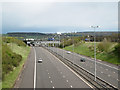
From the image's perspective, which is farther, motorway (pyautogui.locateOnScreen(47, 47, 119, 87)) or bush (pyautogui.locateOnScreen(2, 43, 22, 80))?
bush (pyautogui.locateOnScreen(2, 43, 22, 80))

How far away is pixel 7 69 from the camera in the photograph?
39906 mm

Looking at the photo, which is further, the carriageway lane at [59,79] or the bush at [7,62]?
the bush at [7,62]

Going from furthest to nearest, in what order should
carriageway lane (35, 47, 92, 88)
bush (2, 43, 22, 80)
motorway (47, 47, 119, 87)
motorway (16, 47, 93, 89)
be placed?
bush (2, 43, 22, 80), motorway (47, 47, 119, 87), motorway (16, 47, 93, 89), carriageway lane (35, 47, 92, 88)

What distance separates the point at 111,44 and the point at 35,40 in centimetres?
12542

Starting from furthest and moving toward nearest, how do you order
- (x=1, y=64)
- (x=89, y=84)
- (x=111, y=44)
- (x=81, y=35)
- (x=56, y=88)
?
(x=81, y=35)
(x=111, y=44)
(x=1, y=64)
(x=89, y=84)
(x=56, y=88)

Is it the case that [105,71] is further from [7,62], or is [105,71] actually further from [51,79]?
[7,62]

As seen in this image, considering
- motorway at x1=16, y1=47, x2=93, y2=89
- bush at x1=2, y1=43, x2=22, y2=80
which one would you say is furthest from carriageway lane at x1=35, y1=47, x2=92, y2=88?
bush at x1=2, y1=43, x2=22, y2=80

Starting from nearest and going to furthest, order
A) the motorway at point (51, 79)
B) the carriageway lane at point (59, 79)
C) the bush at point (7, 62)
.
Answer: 1. the carriageway lane at point (59, 79)
2. the motorway at point (51, 79)
3. the bush at point (7, 62)

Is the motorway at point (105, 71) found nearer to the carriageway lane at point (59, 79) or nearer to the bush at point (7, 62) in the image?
the carriageway lane at point (59, 79)

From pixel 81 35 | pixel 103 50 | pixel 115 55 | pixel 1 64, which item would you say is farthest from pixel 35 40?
pixel 1 64

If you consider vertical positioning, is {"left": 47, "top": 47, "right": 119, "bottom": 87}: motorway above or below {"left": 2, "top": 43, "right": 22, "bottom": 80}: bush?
below

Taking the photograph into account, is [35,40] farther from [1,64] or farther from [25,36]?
[1,64]

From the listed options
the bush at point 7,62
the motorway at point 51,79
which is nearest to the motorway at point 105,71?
the motorway at point 51,79

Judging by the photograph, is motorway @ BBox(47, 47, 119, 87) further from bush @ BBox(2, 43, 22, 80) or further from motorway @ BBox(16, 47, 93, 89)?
bush @ BBox(2, 43, 22, 80)
